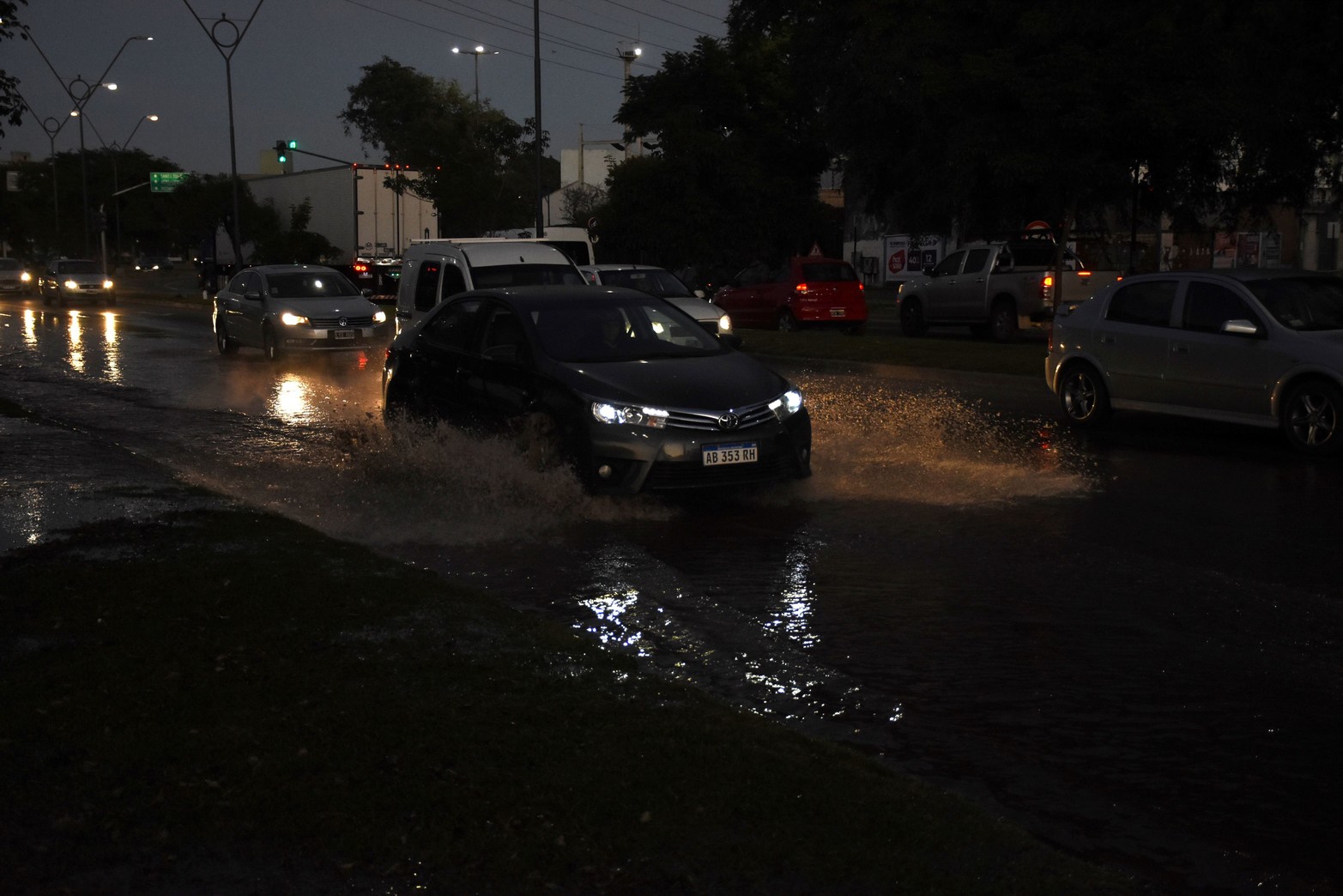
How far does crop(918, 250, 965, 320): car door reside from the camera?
2895cm

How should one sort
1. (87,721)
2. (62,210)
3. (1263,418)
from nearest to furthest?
(87,721) < (1263,418) < (62,210)

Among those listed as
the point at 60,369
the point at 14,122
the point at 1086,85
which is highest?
the point at 1086,85

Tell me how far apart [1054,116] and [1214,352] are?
12.4 m

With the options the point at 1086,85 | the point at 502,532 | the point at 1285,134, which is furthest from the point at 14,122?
the point at 1086,85

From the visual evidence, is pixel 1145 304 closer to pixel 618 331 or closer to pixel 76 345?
pixel 618 331

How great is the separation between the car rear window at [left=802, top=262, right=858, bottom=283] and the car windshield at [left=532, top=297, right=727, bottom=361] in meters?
19.7

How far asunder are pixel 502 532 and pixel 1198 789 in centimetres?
511

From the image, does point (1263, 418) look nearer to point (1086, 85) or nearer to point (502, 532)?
point (502, 532)

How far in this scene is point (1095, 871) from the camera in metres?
3.91

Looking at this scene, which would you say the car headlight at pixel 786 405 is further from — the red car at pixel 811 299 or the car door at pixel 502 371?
the red car at pixel 811 299

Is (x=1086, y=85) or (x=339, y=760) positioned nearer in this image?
(x=339, y=760)

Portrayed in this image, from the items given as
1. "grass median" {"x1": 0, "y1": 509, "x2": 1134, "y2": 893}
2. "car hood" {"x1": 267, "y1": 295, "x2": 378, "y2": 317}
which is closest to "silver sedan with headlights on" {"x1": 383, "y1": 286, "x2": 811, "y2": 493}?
"grass median" {"x1": 0, "y1": 509, "x2": 1134, "y2": 893}

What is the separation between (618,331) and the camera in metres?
10.8

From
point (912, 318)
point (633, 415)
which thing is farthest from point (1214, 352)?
point (912, 318)
